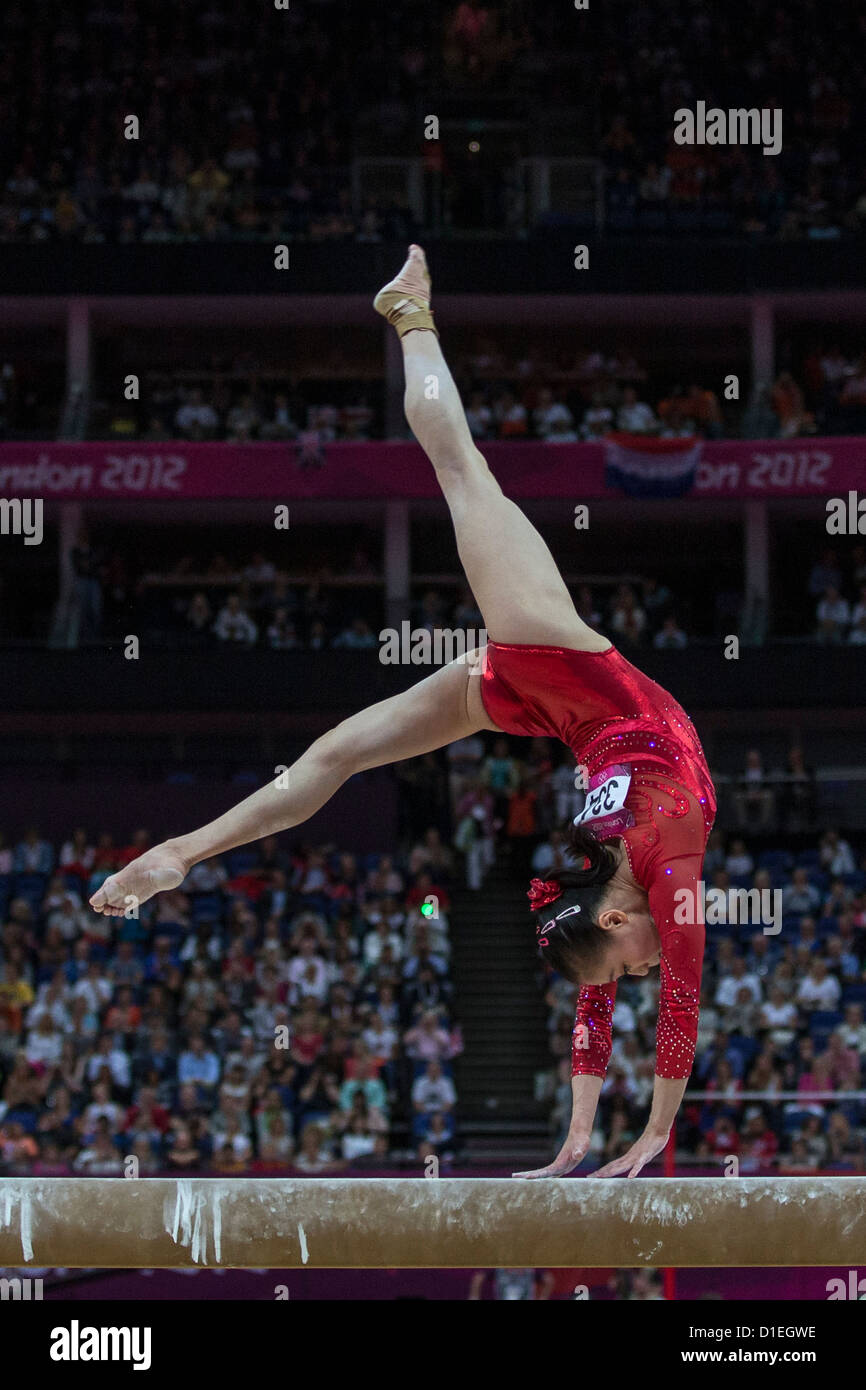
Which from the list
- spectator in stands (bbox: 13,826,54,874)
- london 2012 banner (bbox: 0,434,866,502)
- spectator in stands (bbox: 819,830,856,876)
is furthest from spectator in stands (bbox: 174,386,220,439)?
spectator in stands (bbox: 819,830,856,876)

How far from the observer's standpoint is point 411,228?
19.3 meters

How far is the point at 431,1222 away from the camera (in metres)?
4.91

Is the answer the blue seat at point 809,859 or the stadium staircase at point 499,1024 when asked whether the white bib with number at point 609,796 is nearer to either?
the stadium staircase at point 499,1024

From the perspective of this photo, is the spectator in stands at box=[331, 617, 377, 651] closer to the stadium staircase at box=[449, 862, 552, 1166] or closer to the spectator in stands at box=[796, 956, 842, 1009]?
the stadium staircase at box=[449, 862, 552, 1166]

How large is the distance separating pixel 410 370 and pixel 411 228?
45.9ft

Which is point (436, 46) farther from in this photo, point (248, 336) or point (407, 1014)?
point (407, 1014)

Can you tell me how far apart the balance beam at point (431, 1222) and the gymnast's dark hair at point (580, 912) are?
2.22 ft

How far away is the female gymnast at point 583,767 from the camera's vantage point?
527 centimetres

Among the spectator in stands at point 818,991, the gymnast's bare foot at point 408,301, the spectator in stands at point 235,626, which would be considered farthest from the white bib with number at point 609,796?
the spectator in stands at point 235,626

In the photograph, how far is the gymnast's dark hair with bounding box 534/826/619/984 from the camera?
5270mm

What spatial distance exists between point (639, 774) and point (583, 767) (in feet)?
1.14

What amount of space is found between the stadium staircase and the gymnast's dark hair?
715 centimetres

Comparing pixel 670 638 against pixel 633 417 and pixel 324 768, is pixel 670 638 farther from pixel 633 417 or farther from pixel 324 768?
pixel 324 768
